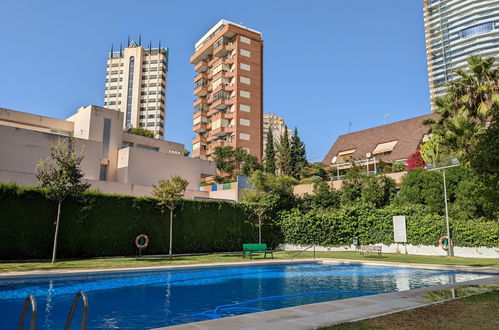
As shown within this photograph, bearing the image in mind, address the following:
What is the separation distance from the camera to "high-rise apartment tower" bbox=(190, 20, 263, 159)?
228 feet

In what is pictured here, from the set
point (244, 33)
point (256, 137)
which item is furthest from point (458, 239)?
point (244, 33)

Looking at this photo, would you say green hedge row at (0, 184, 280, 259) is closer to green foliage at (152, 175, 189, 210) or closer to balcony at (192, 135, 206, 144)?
green foliage at (152, 175, 189, 210)

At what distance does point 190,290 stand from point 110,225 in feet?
34.1

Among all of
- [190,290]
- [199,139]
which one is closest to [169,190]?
[190,290]

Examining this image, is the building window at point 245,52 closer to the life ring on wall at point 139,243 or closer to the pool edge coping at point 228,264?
the life ring on wall at point 139,243

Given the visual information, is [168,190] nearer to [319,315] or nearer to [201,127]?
[319,315]

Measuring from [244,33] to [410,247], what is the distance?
60111 mm

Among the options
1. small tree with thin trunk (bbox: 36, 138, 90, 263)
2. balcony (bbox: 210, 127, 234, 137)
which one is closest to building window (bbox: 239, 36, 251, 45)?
balcony (bbox: 210, 127, 234, 137)

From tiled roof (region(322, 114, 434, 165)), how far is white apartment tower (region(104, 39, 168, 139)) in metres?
58.0

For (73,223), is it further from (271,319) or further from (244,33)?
(244,33)

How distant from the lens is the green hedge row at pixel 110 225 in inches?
688

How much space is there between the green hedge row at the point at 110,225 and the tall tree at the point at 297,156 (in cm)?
2707

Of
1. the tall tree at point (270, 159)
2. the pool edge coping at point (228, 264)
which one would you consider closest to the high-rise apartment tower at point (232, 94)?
the tall tree at point (270, 159)

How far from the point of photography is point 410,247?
76.7 ft
